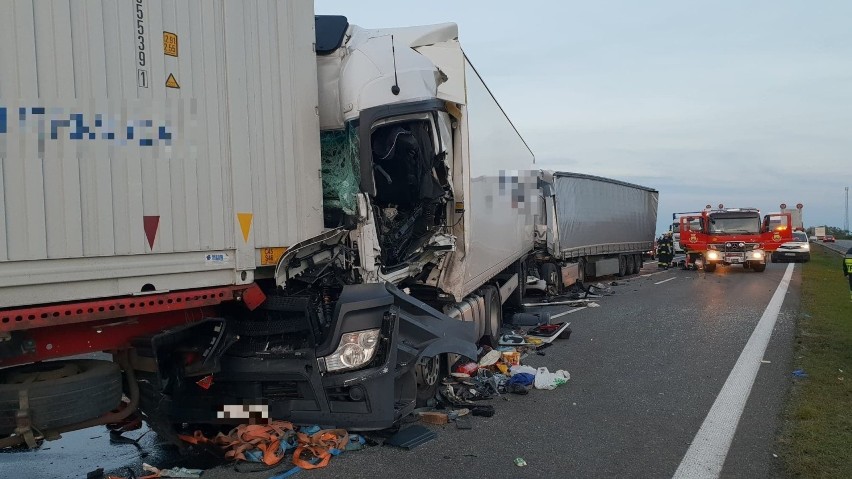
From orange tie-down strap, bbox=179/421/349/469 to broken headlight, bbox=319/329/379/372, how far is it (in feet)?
1.91

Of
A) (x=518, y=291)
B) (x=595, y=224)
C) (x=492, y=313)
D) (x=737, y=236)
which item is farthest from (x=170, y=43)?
(x=737, y=236)

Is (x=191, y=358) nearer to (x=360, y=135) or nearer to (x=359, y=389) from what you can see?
(x=359, y=389)

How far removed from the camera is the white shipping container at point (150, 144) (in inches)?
125

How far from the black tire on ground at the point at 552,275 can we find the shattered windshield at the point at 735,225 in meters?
10.4

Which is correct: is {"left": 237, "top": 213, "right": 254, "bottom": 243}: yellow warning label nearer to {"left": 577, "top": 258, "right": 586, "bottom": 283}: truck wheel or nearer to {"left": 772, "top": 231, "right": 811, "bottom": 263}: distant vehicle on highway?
{"left": 577, "top": 258, "right": 586, "bottom": 283}: truck wheel

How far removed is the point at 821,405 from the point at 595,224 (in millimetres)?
16163

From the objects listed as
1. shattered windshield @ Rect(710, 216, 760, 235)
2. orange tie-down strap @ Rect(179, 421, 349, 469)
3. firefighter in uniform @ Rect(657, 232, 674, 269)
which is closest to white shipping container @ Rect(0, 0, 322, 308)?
orange tie-down strap @ Rect(179, 421, 349, 469)

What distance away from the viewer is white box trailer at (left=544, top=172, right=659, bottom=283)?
18.2 meters

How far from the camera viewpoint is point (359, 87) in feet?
17.3

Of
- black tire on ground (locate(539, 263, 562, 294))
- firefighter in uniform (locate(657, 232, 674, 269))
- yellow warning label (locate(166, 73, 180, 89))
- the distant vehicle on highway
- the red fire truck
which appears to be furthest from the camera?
the distant vehicle on highway

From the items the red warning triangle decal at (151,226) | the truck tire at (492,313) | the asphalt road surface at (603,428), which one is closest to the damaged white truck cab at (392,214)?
the asphalt road surface at (603,428)

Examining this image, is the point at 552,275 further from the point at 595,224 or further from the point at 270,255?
the point at 270,255

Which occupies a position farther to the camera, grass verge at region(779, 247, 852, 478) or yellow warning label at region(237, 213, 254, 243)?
grass verge at region(779, 247, 852, 478)

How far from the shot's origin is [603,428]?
5480 millimetres
